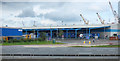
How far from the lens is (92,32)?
6209 cm

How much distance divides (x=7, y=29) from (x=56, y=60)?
44.6 m

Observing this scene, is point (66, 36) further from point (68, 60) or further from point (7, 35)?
point (68, 60)

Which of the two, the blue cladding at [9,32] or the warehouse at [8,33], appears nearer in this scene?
the warehouse at [8,33]

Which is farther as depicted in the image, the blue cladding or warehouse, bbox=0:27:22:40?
the blue cladding

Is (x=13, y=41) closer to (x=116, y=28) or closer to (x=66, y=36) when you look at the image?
(x=66, y=36)

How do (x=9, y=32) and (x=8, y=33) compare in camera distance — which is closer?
(x=8, y=33)

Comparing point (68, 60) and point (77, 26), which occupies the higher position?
point (77, 26)

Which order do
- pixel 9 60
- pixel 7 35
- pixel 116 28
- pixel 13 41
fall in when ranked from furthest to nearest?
pixel 116 28, pixel 7 35, pixel 13 41, pixel 9 60

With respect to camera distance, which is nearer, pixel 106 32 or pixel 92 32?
pixel 106 32

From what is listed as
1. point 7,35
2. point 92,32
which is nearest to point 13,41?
point 7,35

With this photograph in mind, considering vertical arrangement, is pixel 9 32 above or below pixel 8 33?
above

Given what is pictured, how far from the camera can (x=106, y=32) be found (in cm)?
5619

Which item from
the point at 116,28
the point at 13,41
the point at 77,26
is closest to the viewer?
the point at 13,41

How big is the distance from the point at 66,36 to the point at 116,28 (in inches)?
891
